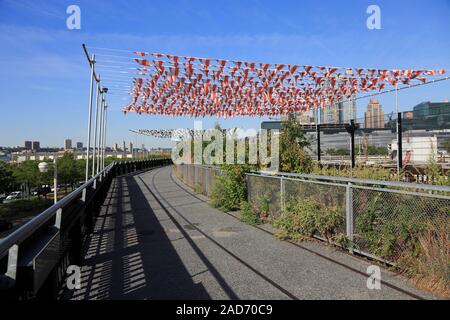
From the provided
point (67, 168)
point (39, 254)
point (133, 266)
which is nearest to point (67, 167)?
point (67, 168)

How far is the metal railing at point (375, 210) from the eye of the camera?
4996mm

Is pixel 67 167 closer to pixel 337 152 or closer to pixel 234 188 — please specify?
pixel 337 152

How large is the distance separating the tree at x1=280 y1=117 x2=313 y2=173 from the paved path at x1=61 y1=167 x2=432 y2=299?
2.13m

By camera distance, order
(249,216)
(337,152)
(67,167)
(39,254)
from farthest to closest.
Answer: (67,167) < (337,152) < (249,216) < (39,254)

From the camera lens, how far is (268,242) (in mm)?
7199

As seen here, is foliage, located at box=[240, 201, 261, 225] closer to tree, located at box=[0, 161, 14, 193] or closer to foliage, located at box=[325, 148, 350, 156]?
foliage, located at box=[325, 148, 350, 156]

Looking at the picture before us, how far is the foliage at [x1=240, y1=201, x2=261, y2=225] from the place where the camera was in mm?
9211

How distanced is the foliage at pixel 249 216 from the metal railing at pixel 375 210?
2.77ft

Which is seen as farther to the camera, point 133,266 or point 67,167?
point 67,167

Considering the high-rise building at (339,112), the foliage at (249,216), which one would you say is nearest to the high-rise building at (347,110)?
the high-rise building at (339,112)

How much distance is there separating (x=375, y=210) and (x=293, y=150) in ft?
13.8

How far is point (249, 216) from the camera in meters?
9.37
